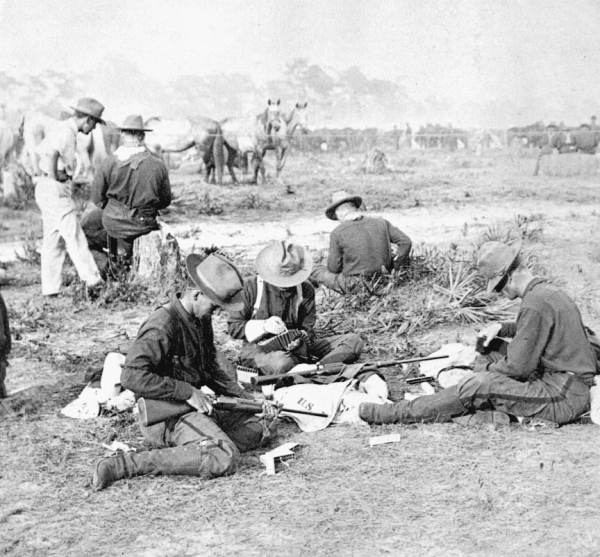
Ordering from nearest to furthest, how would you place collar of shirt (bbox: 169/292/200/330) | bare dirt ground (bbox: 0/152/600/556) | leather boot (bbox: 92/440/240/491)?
bare dirt ground (bbox: 0/152/600/556), leather boot (bbox: 92/440/240/491), collar of shirt (bbox: 169/292/200/330)

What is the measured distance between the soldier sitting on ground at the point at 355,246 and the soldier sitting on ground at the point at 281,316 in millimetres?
1375

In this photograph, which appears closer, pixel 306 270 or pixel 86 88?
pixel 306 270

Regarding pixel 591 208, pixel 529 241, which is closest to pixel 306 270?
pixel 529 241

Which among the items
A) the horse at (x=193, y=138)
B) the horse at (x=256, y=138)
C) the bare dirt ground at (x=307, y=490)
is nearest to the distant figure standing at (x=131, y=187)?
the bare dirt ground at (x=307, y=490)

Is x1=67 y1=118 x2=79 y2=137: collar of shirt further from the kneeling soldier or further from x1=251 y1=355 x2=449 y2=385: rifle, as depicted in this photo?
the kneeling soldier

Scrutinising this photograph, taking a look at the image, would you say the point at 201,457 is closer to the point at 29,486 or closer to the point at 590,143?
the point at 29,486

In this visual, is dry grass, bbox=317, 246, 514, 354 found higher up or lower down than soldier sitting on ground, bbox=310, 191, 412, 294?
lower down

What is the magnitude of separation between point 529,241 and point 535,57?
84.1 ft

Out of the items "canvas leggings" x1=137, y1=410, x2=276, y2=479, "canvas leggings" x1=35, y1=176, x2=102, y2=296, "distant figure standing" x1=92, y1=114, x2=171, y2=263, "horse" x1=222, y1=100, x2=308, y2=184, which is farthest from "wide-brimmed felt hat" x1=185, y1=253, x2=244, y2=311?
"horse" x1=222, y1=100, x2=308, y2=184

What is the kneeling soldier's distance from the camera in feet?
13.8

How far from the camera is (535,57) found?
110 ft

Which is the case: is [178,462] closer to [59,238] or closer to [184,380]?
[184,380]

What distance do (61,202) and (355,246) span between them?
124 inches

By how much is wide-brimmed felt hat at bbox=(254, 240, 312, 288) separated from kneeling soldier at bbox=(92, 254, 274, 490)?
112 centimetres
